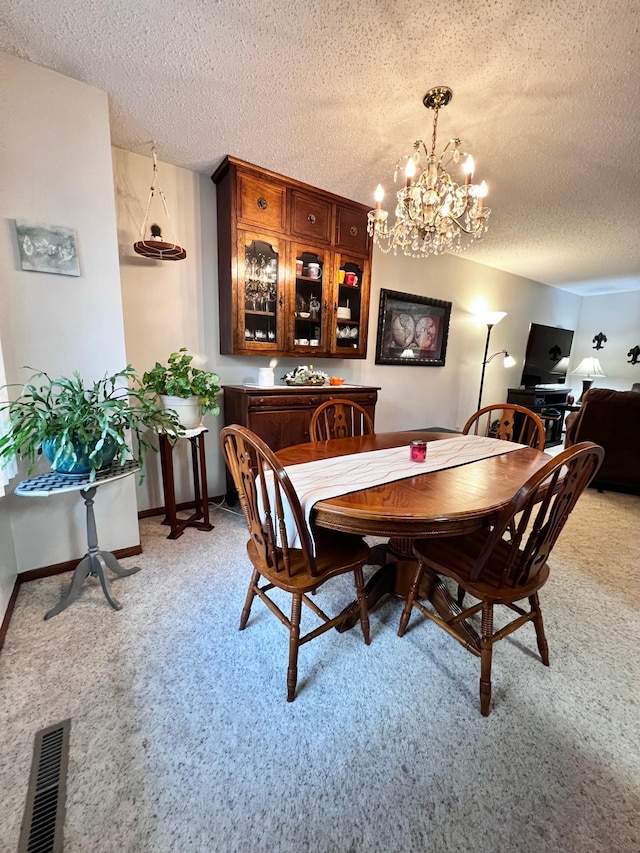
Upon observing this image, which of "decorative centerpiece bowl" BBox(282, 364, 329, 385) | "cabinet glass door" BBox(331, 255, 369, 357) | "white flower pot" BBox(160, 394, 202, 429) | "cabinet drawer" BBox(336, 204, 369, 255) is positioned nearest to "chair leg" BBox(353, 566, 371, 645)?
"white flower pot" BBox(160, 394, 202, 429)

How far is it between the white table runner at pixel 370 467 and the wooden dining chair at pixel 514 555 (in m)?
0.34

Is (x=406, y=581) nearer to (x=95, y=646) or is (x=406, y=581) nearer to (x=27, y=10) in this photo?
(x=95, y=646)

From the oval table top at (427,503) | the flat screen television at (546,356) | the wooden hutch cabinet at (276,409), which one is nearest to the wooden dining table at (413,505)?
the oval table top at (427,503)

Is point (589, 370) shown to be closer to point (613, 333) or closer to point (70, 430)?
point (613, 333)

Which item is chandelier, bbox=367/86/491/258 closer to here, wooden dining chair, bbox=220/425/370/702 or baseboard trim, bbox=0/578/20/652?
wooden dining chair, bbox=220/425/370/702

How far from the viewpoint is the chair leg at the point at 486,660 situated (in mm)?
1197

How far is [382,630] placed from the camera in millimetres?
1574

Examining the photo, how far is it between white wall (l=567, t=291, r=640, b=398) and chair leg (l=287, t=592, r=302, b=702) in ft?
23.3

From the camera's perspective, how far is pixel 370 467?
60.2 inches

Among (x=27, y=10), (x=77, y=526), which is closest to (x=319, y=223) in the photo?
(x=27, y=10)

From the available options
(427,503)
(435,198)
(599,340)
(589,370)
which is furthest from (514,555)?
(599,340)

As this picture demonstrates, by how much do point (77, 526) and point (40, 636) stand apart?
1.96 feet

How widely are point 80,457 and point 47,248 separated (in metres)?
1.07

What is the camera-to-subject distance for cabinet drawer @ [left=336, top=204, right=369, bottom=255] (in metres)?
2.83
